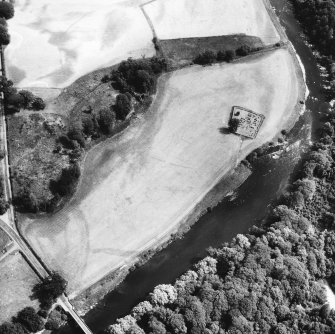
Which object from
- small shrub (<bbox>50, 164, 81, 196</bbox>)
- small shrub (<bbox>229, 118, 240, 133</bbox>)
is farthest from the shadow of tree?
small shrub (<bbox>50, 164, 81, 196</bbox>)

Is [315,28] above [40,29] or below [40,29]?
below

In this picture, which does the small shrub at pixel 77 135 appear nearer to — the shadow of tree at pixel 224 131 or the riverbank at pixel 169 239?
the riverbank at pixel 169 239

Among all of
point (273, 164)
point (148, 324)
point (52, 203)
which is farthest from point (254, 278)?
point (52, 203)

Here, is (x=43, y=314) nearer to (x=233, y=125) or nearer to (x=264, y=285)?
(x=264, y=285)

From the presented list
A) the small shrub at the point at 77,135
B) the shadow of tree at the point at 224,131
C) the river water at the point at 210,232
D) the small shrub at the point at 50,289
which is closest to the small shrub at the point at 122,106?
the small shrub at the point at 77,135

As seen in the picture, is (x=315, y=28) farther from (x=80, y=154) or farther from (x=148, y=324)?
(x=148, y=324)

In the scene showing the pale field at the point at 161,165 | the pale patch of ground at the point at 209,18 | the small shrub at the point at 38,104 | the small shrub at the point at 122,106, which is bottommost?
the pale field at the point at 161,165

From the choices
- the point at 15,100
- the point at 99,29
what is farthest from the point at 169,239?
the point at 99,29
